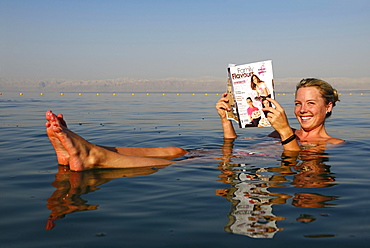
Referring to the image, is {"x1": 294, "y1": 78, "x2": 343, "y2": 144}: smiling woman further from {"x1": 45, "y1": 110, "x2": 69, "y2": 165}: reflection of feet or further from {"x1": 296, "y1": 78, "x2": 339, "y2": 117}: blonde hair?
{"x1": 45, "y1": 110, "x2": 69, "y2": 165}: reflection of feet

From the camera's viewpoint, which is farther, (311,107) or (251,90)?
(311,107)

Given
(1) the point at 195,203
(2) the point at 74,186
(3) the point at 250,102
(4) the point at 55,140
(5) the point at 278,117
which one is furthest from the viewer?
(3) the point at 250,102

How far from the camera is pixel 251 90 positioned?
5.03 meters

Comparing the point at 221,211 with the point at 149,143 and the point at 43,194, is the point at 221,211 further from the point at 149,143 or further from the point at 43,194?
the point at 149,143

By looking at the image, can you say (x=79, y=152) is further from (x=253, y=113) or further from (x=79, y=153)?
(x=253, y=113)

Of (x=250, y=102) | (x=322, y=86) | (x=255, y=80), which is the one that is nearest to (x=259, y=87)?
(x=255, y=80)

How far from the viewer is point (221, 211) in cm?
284

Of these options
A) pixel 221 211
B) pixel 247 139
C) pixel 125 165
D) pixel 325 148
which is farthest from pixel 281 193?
pixel 247 139

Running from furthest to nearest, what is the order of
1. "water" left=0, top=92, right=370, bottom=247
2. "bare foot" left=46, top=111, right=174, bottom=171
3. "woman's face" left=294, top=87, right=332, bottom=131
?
"woman's face" left=294, top=87, right=332, bottom=131 < "bare foot" left=46, top=111, right=174, bottom=171 < "water" left=0, top=92, right=370, bottom=247

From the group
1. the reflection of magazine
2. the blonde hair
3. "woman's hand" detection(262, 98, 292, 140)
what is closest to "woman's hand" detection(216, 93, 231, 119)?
the reflection of magazine

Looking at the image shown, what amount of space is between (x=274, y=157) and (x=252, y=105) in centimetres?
83

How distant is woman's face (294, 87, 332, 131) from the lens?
573cm

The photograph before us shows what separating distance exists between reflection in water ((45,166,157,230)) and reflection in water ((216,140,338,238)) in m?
1.12

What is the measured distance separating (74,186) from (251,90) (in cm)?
275
